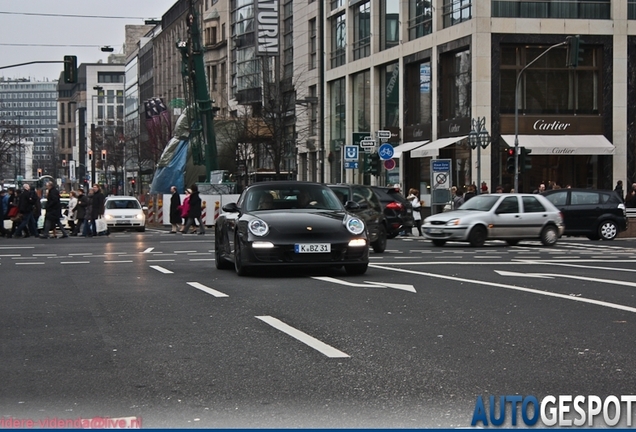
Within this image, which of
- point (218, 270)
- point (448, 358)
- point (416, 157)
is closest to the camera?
point (448, 358)

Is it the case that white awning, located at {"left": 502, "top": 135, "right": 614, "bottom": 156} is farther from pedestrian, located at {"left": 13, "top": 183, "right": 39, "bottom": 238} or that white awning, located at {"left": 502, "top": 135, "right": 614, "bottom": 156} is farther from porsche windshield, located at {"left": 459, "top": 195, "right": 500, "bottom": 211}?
pedestrian, located at {"left": 13, "top": 183, "right": 39, "bottom": 238}

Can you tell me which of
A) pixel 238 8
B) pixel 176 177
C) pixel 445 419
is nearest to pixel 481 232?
pixel 445 419

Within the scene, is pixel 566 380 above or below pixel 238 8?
below

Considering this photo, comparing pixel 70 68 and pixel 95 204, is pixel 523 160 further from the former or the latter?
pixel 70 68

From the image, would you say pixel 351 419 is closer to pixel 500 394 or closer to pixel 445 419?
pixel 445 419

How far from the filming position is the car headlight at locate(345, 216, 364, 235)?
1608 centimetres

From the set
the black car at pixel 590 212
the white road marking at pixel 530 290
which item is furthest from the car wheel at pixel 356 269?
the black car at pixel 590 212

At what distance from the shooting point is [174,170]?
6172cm

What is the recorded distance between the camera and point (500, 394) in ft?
22.4

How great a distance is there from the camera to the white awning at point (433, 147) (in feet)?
162

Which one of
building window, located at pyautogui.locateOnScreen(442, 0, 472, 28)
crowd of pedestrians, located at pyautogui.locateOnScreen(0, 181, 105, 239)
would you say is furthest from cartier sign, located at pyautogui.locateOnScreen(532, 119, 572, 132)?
crowd of pedestrians, located at pyautogui.locateOnScreen(0, 181, 105, 239)

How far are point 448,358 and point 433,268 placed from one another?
402 inches

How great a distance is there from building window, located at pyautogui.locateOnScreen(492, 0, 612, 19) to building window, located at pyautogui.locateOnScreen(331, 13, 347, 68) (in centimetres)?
1685

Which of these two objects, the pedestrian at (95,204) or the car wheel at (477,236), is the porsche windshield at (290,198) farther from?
the pedestrian at (95,204)
